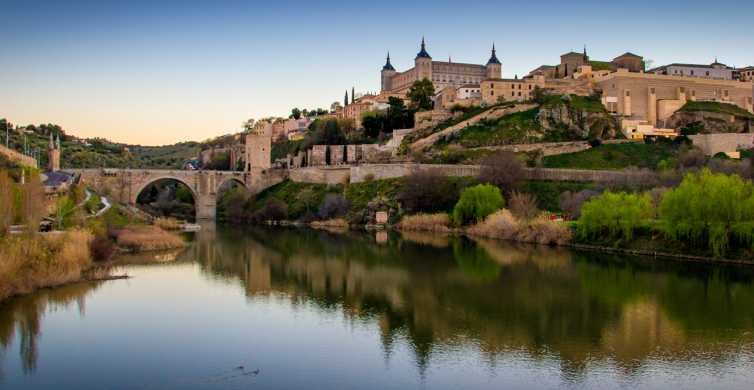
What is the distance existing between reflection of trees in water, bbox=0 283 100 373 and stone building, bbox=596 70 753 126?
2341 inches

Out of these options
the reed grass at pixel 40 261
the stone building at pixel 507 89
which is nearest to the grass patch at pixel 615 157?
the stone building at pixel 507 89

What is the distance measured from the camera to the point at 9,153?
152 ft

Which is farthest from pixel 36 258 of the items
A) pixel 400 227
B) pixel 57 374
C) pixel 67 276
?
pixel 400 227

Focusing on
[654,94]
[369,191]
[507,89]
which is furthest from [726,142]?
[369,191]

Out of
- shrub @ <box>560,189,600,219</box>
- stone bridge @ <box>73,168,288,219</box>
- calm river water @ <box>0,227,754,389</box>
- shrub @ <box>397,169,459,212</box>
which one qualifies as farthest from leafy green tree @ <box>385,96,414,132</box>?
calm river water @ <box>0,227,754,389</box>

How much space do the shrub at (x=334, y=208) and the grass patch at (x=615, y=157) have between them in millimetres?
17874

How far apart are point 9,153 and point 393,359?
38.7 m

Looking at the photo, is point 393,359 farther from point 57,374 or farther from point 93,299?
point 93,299

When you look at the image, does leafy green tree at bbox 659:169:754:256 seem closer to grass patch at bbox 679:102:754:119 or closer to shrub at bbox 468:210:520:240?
shrub at bbox 468:210:520:240

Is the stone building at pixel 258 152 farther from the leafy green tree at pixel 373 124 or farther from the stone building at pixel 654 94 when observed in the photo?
the stone building at pixel 654 94

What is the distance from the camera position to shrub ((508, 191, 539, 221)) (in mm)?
46188

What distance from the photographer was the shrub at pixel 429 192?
55.1m

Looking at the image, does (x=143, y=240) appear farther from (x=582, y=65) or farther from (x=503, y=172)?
(x=582, y=65)

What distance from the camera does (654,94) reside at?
73125 millimetres
